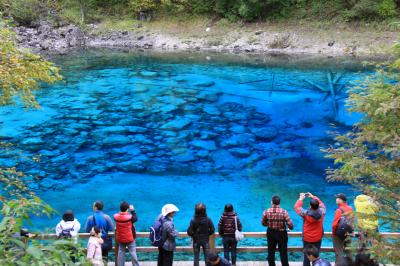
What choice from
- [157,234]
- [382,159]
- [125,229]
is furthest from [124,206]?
[382,159]

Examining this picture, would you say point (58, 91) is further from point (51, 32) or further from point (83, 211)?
Result: point (51, 32)

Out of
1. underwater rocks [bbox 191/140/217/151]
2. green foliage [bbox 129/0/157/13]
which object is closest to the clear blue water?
underwater rocks [bbox 191/140/217/151]

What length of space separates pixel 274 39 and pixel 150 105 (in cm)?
1475

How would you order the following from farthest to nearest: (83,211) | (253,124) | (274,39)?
(274,39) < (253,124) < (83,211)

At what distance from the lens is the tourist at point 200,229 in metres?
6.76

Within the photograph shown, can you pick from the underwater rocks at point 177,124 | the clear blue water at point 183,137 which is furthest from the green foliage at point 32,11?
the underwater rocks at point 177,124

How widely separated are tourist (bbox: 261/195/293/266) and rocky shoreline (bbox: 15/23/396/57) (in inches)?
923

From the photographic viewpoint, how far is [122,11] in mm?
40938

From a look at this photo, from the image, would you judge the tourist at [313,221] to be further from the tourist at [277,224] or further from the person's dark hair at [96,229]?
the person's dark hair at [96,229]

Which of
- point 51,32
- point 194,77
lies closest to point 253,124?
point 194,77

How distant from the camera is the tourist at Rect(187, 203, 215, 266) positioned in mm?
6762

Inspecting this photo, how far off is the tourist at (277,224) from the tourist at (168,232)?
1418 millimetres

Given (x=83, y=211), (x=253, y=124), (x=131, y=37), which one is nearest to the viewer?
(x=83, y=211)

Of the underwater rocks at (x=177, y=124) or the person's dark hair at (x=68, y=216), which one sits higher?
the person's dark hair at (x=68, y=216)
